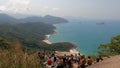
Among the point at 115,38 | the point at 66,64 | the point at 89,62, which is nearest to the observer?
the point at 66,64

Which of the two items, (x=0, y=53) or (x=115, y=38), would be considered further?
(x=115, y=38)

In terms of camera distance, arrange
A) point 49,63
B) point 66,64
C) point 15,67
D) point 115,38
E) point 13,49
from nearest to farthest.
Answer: point 15,67 < point 13,49 < point 66,64 < point 49,63 < point 115,38

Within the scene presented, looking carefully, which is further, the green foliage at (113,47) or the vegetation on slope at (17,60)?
the green foliage at (113,47)

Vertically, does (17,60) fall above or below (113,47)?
above

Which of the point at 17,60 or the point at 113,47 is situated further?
the point at 113,47

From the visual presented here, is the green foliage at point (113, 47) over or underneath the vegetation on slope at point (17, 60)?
underneath

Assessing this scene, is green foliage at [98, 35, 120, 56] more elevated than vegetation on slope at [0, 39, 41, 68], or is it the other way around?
vegetation on slope at [0, 39, 41, 68]

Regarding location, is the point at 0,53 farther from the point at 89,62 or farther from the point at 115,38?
the point at 115,38

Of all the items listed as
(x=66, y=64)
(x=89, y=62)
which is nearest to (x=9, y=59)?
(x=66, y=64)

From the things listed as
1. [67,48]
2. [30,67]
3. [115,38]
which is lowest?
[67,48]

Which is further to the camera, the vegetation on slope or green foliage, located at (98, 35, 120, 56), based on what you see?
green foliage, located at (98, 35, 120, 56)

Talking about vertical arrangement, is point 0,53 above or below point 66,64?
above
